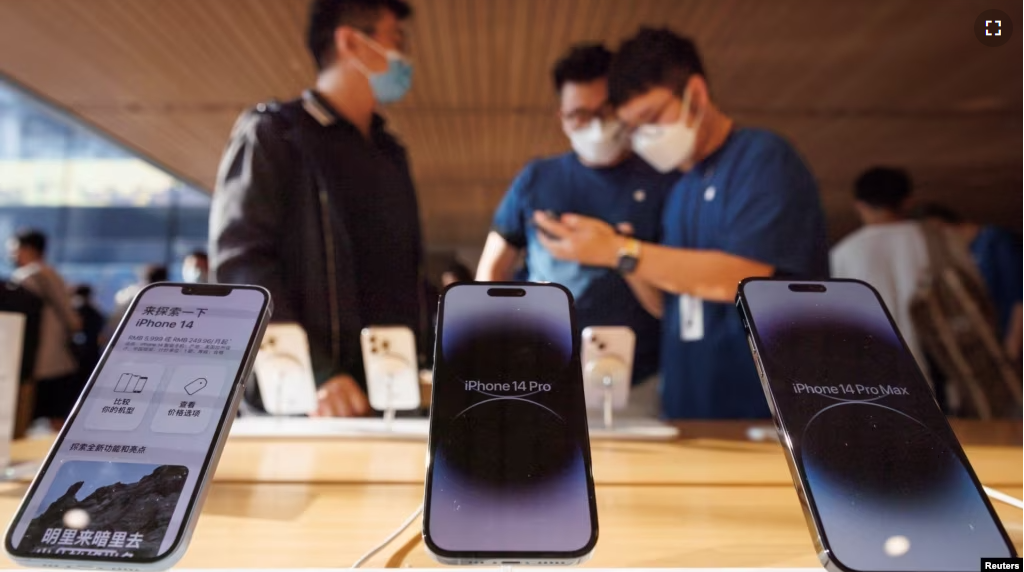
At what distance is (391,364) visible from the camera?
1.06 m

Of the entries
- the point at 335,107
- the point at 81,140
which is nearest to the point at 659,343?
the point at 335,107

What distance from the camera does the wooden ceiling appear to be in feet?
5.83

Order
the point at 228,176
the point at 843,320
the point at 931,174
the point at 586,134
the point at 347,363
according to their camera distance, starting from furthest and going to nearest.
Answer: the point at 931,174
the point at 586,134
the point at 347,363
the point at 228,176
the point at 843,320

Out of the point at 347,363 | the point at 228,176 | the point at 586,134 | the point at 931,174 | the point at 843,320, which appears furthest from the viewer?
the point at 931,174

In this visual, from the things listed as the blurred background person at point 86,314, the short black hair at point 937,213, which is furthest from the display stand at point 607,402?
the blurred background person at point 86,314

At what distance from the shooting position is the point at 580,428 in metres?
0.38

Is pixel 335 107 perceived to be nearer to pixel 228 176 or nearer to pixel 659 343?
pixel 228 176

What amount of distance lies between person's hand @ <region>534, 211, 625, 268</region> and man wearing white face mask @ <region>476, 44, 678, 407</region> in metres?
0.02

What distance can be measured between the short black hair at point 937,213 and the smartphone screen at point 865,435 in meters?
1.95

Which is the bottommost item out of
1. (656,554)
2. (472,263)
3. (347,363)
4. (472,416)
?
(347,363)

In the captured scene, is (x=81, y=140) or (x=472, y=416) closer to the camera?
(x=472, y=416)

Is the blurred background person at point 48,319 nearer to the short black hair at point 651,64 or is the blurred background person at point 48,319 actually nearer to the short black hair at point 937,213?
the short black hair at point 651,64

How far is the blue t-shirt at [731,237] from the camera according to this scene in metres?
1.39

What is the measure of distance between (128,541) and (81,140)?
8.04 feet
